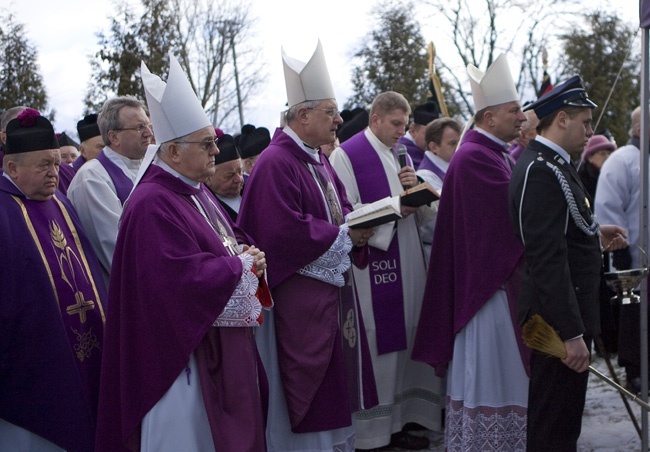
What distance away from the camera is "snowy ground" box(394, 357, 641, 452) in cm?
581

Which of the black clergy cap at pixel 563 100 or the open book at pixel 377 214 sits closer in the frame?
the black clergy cap at pixel 563 100

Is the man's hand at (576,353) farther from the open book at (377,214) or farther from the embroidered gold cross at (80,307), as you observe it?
the embroidered gold cross at (80,307)

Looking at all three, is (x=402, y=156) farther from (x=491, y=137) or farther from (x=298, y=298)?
(x=298, y=298)

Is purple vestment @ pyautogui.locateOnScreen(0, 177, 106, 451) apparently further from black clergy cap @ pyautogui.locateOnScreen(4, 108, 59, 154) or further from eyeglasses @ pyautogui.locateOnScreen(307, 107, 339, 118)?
eyeglasses @ pyautogui.locateOnScreen(307, 107, 339, 118)

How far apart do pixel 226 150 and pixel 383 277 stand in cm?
144

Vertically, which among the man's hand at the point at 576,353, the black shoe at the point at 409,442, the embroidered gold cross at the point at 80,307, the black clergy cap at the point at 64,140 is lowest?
the black shoe at the point at 409,442

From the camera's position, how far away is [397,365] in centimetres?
616

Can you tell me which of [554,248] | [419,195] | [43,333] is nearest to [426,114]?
[419,195]

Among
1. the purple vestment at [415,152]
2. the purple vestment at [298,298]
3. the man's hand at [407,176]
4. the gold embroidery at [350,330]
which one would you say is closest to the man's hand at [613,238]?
the man's hand at [407,176]

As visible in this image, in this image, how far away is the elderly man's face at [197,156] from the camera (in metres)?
3.96

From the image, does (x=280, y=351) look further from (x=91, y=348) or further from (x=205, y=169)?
(x=205, y=169)

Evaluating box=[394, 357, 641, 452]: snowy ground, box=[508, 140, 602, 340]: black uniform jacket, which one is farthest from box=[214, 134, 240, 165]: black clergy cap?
box=[394, 357, 641, 452]: snowy ground

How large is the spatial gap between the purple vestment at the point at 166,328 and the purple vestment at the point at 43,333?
434mm

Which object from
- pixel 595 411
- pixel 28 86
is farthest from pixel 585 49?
pixel 595 411
